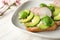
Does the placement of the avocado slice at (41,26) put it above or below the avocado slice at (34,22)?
below

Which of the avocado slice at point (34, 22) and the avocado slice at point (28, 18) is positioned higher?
the avocado slice at point (28, 18)

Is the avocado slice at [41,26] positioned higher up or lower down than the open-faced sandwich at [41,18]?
lower down

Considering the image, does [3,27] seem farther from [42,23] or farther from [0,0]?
[0,0]

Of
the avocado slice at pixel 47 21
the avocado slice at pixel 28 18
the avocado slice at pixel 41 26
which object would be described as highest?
the avocado slice at pixel 28 18

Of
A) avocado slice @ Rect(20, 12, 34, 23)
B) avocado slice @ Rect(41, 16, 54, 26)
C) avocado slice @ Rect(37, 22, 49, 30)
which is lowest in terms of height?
avocado slice @ Rect(37, 22, 49, 30)

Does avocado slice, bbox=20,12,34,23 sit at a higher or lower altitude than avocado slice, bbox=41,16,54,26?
higher

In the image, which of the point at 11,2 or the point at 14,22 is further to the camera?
the point at 11,2

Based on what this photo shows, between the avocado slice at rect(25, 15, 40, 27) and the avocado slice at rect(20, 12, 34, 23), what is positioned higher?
the avocado slice at rect(20, 12, 34, 23)

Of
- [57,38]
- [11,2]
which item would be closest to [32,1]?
[11,2]
